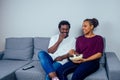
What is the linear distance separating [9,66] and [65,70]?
101 centimetres

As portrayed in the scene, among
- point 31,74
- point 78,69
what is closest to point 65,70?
point 78,69

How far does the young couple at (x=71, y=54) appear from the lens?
104 inches

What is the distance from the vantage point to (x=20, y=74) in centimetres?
288

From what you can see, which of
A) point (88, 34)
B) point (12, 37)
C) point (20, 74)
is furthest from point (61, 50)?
point (12, 37)

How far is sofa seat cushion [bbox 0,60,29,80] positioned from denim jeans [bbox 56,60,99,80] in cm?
70

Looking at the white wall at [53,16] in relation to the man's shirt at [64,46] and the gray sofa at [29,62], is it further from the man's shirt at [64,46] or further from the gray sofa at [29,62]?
the man's shirt at [64,46]

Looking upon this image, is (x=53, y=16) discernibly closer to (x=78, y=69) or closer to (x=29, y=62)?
(x=29, y=62)

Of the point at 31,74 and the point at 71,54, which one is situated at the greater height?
the point at 71,54

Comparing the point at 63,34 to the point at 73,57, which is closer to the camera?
the point at 73,57

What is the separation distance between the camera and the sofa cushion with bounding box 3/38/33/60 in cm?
356

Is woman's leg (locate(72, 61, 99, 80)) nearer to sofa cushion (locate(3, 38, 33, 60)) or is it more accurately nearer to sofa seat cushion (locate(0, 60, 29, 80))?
sofa seat cushion (locate(0, 60, 29, 80))

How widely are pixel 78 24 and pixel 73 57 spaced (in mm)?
916

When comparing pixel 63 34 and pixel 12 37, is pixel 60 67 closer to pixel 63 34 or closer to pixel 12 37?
pixel 63 34

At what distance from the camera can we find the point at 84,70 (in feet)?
8.47
